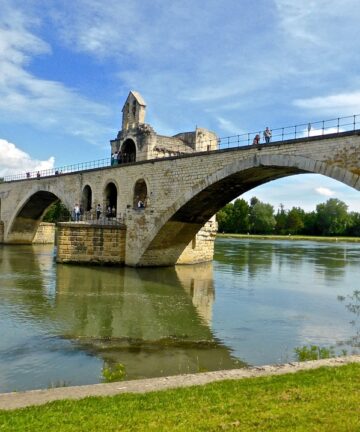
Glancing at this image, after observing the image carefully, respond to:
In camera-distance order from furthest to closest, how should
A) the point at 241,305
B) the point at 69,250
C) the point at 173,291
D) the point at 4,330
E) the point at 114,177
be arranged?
the point at 114,177
the point at 69,250
the point at 173,291
the point at 241,305
the point at 4,330

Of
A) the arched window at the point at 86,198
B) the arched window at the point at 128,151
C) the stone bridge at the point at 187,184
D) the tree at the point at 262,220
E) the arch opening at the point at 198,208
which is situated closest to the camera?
the stone bridge at the point at 187,184

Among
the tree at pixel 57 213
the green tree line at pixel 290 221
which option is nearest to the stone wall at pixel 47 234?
the tree at pixel 57 213

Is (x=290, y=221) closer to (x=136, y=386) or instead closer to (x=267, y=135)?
(x=267, y=135)

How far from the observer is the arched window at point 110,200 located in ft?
97.1

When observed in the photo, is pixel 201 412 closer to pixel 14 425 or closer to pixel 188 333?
pixel 14 425

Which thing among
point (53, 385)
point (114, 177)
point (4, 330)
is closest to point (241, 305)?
point (4, 330)

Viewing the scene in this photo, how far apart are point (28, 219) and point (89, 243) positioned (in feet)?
69.1

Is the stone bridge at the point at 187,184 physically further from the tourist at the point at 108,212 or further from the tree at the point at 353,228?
the tree at the point at 353,228

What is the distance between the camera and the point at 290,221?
87.7 m

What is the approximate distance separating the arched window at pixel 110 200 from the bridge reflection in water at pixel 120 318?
6.95 metres

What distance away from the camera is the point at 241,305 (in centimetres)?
1565

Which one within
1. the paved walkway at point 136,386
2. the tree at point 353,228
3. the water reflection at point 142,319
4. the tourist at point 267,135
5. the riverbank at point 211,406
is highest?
the tourist at point 267,135

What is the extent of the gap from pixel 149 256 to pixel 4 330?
14.3 m

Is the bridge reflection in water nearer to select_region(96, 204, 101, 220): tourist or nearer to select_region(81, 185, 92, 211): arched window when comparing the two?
select_region(96, 204, 101, 220): tourist
